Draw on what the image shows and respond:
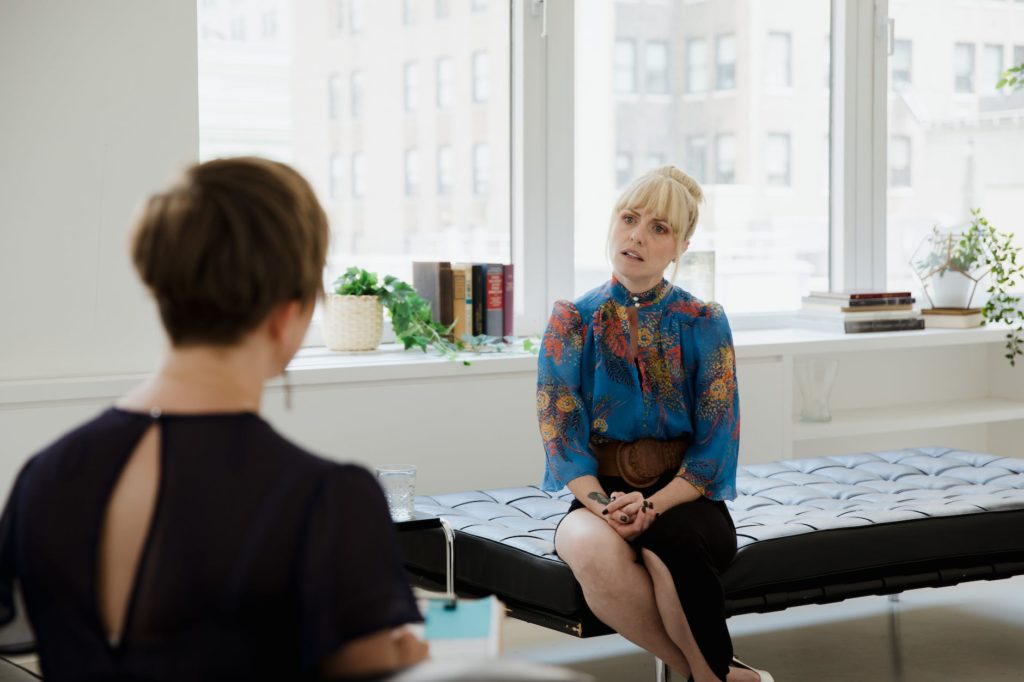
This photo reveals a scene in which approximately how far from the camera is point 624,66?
4.22 m

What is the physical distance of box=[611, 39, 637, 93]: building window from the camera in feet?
13.8

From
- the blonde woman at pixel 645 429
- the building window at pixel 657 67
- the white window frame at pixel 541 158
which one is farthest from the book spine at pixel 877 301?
the blonde woman at pixel 645 429

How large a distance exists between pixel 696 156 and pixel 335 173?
4.58 feet

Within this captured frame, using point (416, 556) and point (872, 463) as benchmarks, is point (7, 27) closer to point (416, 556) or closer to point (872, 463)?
point (416, 556)

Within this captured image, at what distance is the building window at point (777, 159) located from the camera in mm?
4578

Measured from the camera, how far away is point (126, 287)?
3152 mm

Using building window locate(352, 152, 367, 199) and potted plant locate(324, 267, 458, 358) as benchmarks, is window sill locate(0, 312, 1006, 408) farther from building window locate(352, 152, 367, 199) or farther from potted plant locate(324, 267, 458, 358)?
building window locate(352, 152, 367, 199)

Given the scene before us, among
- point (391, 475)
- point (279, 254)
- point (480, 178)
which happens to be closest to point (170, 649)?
point (279, 254)

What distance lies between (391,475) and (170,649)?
5.61 feet

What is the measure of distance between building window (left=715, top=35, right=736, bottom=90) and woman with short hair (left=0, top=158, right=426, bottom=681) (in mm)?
3495

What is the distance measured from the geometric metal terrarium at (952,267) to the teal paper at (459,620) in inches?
139

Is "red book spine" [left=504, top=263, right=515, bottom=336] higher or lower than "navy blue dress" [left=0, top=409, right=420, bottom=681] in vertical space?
higher

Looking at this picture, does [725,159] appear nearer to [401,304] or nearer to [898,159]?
[898,159]

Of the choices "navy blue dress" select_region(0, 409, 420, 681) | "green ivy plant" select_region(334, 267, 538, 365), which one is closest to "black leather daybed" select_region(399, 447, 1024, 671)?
"green ivy plant" select_region(334, 267, 538, 365)
